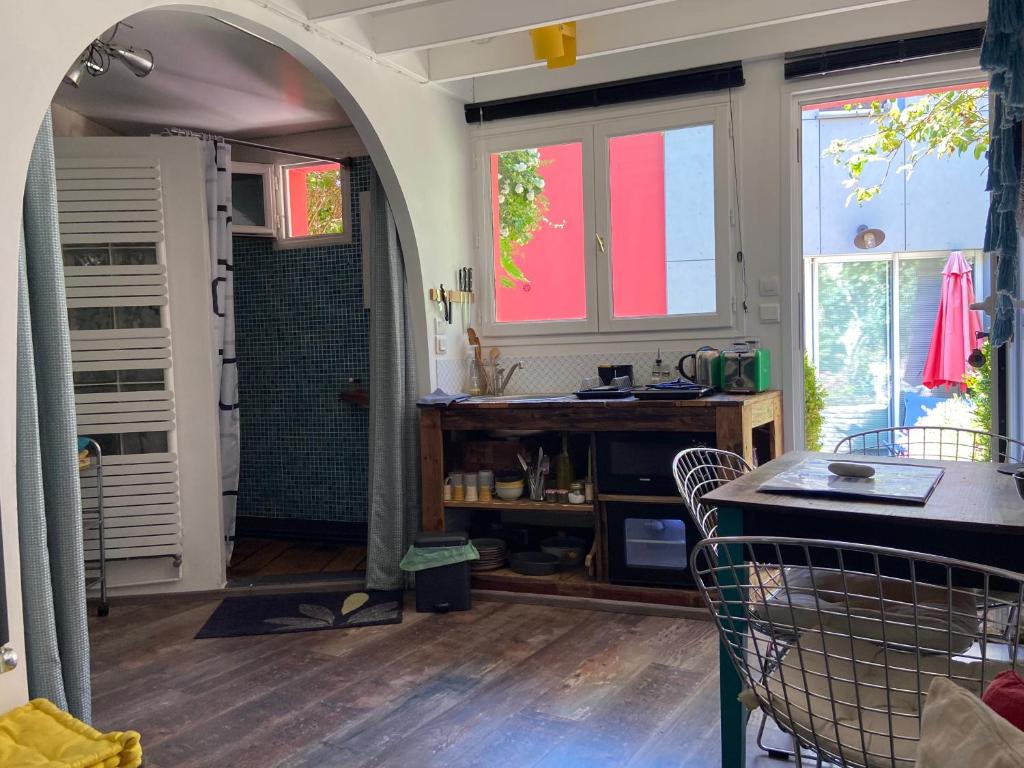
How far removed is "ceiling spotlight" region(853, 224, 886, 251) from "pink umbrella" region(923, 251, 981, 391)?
2.22 ft

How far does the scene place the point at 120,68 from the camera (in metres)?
4.23

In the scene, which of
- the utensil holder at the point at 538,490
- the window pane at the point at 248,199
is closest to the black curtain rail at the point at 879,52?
the utensil holder at the point at 538,490

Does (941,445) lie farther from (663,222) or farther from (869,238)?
(869,238)

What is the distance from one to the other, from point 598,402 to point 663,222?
1.13 metres

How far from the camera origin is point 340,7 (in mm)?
3428

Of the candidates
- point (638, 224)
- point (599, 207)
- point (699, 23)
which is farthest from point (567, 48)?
point (638, 224)

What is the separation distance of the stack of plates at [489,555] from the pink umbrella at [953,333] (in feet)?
14.5

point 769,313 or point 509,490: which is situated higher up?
point 769,313

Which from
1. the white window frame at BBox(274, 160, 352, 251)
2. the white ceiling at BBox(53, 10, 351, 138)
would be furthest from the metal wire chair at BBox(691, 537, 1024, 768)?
A: the white window frame at BBox(274, 160, 352, 251)

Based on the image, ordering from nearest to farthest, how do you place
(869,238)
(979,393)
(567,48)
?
1. (567,48)
2. (979,393)
3. (869,238)

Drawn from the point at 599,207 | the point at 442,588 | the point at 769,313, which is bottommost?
the point at 442,588

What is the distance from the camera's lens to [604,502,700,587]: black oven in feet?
12.5

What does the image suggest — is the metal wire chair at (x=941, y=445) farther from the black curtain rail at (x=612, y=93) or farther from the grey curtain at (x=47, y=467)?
the grey curtain at (x=47, y=467)

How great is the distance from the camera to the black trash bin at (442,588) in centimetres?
392
